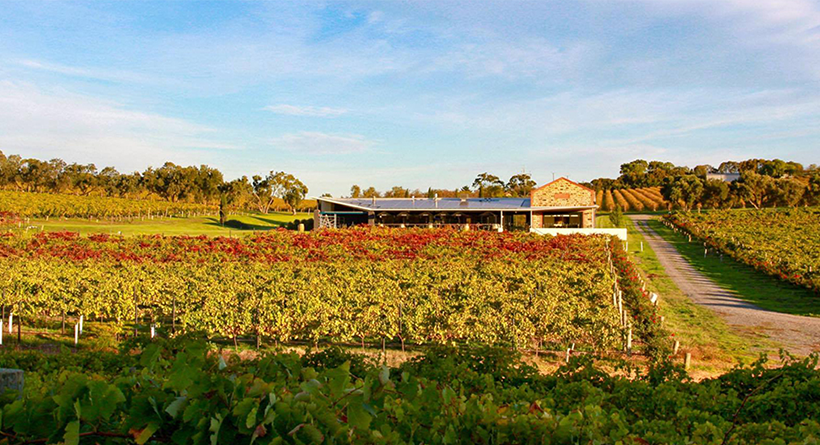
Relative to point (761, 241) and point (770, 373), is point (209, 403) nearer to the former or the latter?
point (770, 373)

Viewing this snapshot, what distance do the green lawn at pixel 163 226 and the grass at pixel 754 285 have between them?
33.9 m

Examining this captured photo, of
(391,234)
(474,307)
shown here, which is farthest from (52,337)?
(391,234)

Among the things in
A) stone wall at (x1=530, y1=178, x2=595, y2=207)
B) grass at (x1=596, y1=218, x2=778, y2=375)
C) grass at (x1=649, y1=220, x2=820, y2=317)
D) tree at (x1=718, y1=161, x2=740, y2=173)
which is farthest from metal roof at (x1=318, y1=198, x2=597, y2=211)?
tree at (x1=718, y1=161, x2=740, y2=173)

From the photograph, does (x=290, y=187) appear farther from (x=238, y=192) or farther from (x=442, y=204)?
(x=442, y=204)

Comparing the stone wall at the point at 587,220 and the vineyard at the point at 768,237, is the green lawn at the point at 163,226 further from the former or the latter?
the vineyard at the point at 768,237

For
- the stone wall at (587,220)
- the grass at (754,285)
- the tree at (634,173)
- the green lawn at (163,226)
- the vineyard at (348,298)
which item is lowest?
the grass at (754,285)

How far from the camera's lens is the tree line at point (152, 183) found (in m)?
77.7

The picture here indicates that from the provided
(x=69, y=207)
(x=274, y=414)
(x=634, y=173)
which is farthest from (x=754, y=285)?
(x=634, y=173)

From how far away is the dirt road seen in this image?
15.6 meters

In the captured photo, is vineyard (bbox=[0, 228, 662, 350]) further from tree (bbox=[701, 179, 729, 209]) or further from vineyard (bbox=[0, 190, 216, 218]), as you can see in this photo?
tree (bbox=[701, 179, 729, 209])

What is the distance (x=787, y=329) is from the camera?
1684cm

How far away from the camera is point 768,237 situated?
37.5 meters

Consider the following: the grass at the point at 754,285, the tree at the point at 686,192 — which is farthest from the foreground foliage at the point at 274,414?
the tree at the point at 686,192

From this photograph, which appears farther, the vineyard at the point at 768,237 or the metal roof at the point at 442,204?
the metal roof at the point at 442,204
